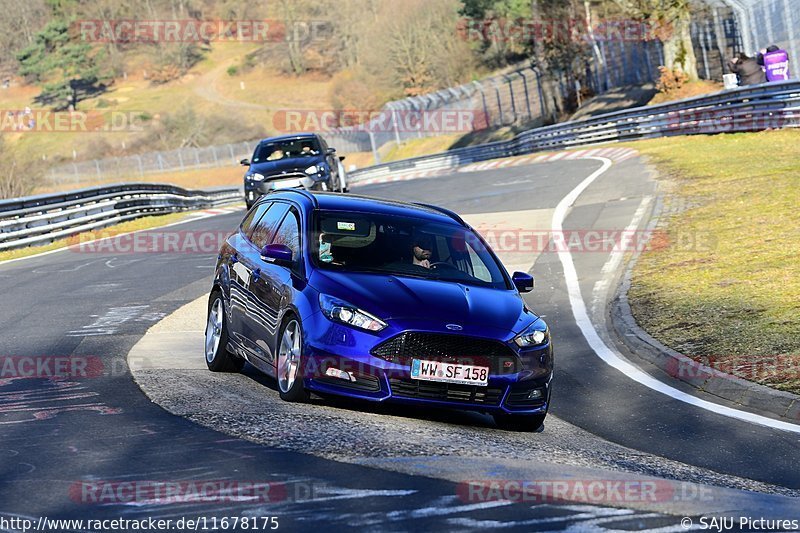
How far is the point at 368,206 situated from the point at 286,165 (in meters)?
17.2

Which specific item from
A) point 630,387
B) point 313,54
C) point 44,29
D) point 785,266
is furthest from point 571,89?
point 44,29

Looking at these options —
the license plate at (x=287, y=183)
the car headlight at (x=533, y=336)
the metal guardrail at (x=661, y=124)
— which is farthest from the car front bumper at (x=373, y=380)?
the metal guardrail at (x=661, y=124)

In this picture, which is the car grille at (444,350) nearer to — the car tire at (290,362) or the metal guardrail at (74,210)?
the car tire at (290,362)

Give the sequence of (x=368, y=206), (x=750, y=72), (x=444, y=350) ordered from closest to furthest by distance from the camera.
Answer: (x=444, y=350) → (x=368, y=206) → (x=750, y=72)

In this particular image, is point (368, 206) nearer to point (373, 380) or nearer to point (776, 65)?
point (373, 380)

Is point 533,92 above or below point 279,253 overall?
below

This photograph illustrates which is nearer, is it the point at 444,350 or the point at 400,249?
the point at 444,350

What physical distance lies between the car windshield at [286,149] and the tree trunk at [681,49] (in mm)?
23767

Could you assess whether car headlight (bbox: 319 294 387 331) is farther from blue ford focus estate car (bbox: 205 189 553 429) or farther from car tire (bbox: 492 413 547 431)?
car tire (bbox: 492 413 547 431)

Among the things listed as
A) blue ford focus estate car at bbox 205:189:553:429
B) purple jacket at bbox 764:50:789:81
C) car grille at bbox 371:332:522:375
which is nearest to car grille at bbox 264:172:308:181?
purple jacket at bbox 764:50:789:81

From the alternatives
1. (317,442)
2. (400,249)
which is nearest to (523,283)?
(400,249)

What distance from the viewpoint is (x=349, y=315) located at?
845 cm

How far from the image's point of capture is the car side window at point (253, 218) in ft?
36.0

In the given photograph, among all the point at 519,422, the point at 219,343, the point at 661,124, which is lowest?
the point at 661,124
